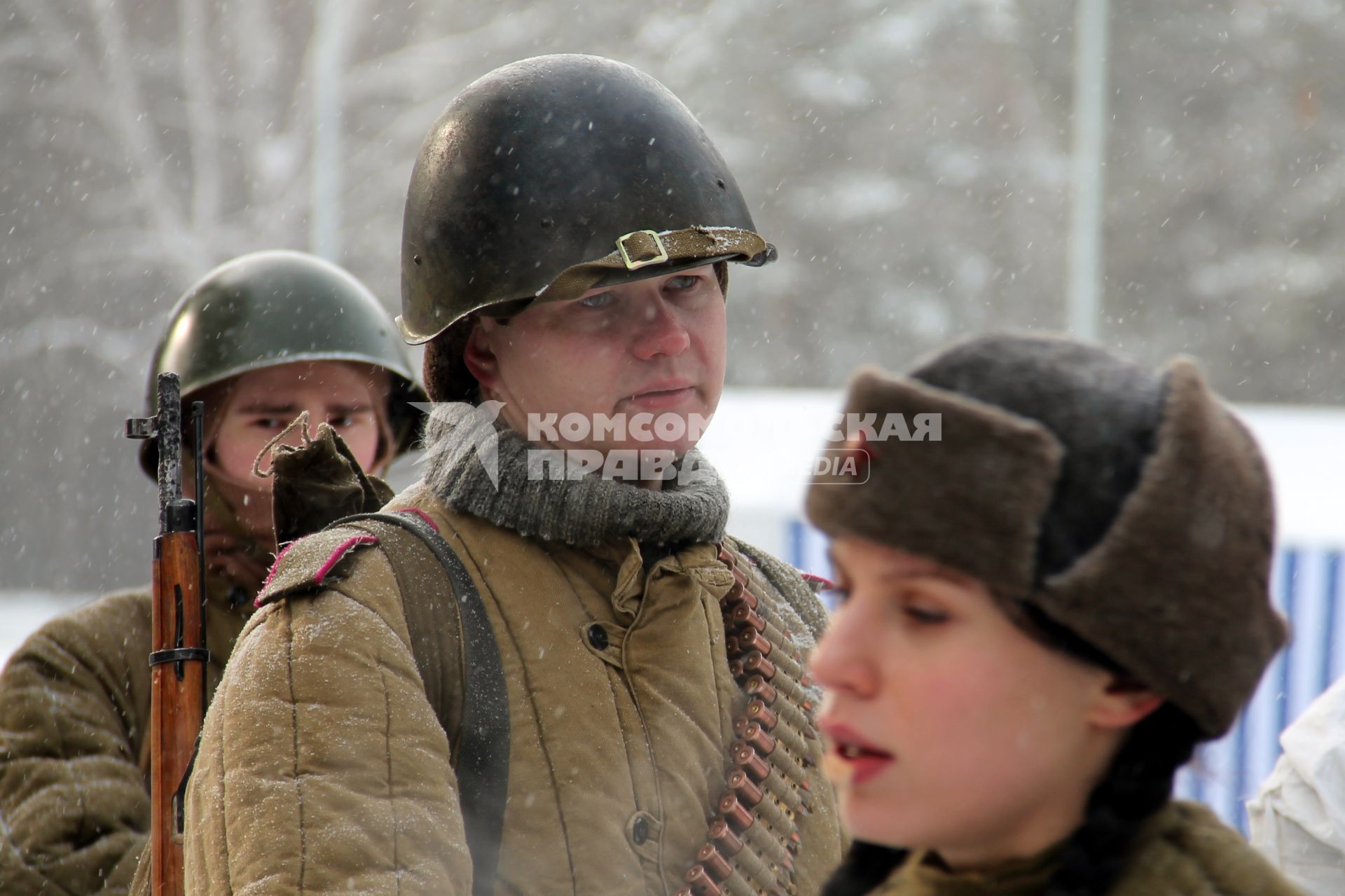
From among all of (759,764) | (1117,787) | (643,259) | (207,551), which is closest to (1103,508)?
(1117,787)

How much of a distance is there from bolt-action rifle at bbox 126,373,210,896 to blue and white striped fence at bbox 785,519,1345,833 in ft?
14.3

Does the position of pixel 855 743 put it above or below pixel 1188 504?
below

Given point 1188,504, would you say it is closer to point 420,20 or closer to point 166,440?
point 166,440

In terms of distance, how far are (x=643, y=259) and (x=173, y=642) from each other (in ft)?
4.38

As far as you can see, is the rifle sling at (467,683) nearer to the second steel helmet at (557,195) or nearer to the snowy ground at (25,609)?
the second steel helmet at (557,195)

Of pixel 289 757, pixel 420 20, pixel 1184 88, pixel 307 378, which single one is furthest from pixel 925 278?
pixel 289 757

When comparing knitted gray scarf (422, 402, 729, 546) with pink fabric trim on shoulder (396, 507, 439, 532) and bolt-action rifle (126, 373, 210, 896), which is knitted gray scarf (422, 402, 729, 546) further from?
bolt-action rifle (126, 373, 210, 896)

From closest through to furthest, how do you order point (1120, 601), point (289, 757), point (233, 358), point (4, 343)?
1. point (1120, 601)
2. point (289, 757)
3. point (233, 358)
4. point (4, 343)

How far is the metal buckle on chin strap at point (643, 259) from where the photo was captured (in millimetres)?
2410

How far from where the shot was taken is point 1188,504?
1.35 metres

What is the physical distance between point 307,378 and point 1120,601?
294cm

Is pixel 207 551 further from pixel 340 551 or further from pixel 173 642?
pixel 340 551

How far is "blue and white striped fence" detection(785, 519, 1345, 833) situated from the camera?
585cm

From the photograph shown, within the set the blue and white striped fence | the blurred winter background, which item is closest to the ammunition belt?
the blue and white striped fence
